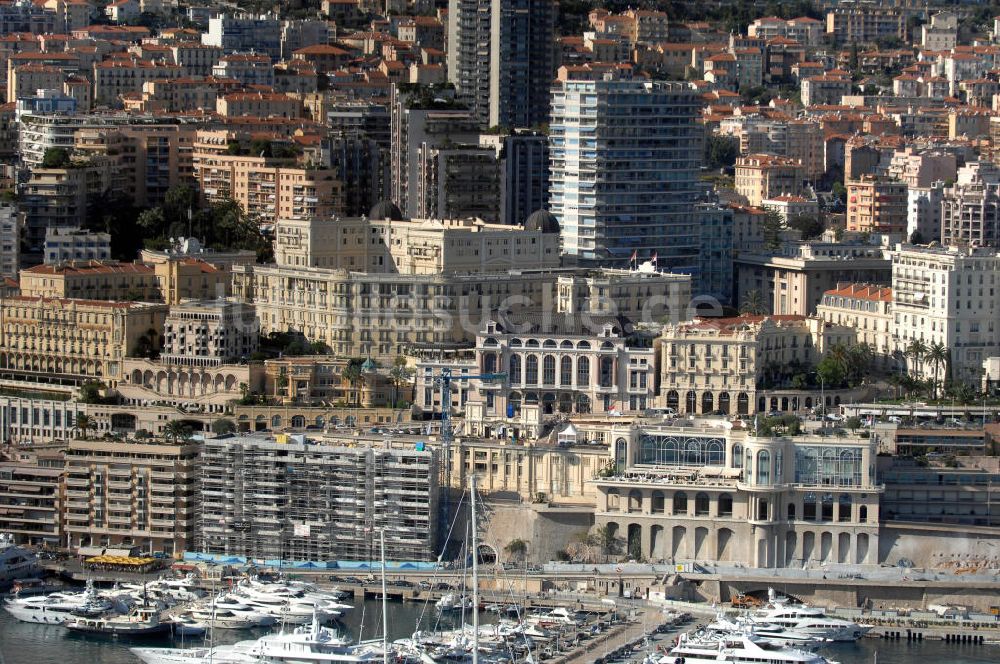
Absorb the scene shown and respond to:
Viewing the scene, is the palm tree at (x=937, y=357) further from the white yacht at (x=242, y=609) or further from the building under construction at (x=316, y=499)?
the white yacht at (x=242, y=609)

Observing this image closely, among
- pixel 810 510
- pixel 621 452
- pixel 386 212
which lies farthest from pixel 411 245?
pixel 810 510

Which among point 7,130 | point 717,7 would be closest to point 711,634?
point 7,130

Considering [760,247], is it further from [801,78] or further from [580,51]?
[801,78]

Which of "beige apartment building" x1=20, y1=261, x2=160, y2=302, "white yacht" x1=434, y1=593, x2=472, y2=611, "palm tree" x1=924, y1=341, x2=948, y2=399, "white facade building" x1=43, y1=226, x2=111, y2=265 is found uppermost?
"white facade building" x1=43, y1=226, x2=111, y2=265

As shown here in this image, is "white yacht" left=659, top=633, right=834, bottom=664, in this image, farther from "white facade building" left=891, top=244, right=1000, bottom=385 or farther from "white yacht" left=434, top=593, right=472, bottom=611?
"white facade building" left=891, top=244, right=1000, bottom=385

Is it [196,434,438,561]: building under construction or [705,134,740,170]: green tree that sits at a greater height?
[705,134,740,170]: green tree

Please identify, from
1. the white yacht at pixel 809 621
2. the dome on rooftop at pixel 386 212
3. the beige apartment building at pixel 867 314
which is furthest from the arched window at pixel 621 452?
the dome on rooftop at pixel 386 212

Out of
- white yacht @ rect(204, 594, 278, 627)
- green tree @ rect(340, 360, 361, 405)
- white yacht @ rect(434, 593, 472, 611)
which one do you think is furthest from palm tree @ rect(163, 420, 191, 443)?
white yacht @ rect(434, 593, 472, 611)
